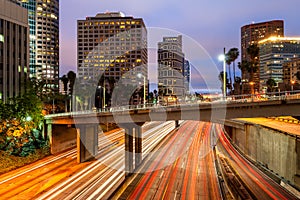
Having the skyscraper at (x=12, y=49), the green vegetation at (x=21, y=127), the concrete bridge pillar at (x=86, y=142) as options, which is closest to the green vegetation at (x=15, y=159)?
the green vegetation at (x=21, y=127)

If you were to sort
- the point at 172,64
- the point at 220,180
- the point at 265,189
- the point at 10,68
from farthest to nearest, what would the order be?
the point at 172,64, the point at 10,68, the point at 220,180, the point at 265,189

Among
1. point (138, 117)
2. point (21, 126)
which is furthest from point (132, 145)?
point (21, 126)

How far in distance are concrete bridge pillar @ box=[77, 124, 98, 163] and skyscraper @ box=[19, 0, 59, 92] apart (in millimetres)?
136227

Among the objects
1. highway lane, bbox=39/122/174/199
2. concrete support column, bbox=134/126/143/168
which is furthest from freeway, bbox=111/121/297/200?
highway lane, bbox=39/122/174/199

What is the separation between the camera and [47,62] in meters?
176

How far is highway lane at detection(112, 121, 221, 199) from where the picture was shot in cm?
2784

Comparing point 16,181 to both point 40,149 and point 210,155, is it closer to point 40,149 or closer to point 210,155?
point 40,149

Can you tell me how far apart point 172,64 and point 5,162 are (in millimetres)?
121609

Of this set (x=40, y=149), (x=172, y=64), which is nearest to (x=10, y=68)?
(x=40, y=149)

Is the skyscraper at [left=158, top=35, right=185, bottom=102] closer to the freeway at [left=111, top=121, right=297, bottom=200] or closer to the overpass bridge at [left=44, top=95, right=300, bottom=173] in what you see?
the overpass bridge at [left=44, top=95, right=300, bottom=173]

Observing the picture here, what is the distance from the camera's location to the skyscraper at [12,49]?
6950cm

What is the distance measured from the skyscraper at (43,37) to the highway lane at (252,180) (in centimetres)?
14973

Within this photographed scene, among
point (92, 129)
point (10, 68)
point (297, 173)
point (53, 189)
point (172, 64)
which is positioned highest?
point (172, 64)

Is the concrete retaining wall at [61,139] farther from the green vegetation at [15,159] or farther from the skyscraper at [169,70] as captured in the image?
the skyscraper at [169,70]
